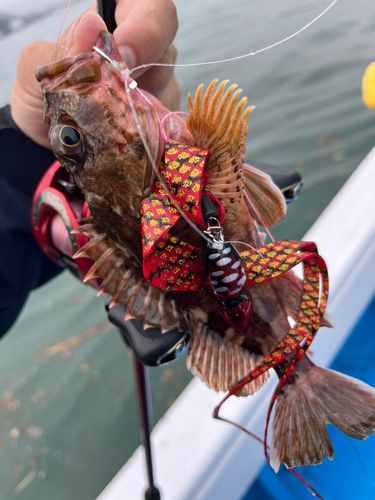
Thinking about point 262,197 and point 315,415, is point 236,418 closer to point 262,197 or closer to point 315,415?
point 315,415

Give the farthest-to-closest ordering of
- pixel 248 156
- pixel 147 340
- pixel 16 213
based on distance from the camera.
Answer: pixel 248 156 → pixel 16 213 → pixel 147 340

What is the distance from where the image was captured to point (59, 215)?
4.47ft

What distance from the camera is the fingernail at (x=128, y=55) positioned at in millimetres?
1035

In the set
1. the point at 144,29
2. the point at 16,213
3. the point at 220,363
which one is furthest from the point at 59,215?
the point at 220,363

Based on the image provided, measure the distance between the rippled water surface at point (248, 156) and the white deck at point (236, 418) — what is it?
1206 millimetres

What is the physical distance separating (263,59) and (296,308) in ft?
13.9

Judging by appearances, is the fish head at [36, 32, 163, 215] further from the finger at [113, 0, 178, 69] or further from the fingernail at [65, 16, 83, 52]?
the finger at [113, 0, 178, 69]

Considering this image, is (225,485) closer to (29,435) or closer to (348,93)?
(29,435)

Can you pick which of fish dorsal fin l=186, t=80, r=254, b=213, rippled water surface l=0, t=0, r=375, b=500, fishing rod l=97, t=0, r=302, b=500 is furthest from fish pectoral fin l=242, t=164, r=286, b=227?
rippled water surface l=0, t=0, r=375, b=500

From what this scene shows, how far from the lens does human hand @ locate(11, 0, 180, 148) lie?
2.77 feet

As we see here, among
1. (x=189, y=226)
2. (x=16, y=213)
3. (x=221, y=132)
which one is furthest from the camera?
(x=16, y=213)

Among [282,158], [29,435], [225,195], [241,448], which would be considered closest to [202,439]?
[241,448]

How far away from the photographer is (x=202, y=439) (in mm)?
1570

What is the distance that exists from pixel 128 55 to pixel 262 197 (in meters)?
0.59
